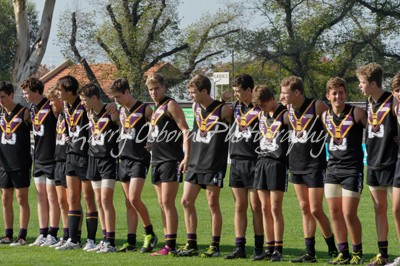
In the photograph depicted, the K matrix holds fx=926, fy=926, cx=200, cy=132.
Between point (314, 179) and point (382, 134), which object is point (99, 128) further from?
point (382, 134)

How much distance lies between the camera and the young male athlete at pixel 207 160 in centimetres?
1155

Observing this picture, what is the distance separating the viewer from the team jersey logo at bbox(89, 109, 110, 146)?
40.3 feet

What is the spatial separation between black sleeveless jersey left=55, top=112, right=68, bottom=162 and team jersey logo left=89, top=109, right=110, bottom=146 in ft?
1.85

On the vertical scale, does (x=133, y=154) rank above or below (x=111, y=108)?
below

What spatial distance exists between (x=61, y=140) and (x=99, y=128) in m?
0.77

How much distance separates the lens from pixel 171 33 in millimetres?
53438

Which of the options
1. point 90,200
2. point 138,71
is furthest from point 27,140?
point 138,71

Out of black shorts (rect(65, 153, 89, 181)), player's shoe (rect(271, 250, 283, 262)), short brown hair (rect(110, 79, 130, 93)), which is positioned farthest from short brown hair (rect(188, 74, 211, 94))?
player's shoe (rect(271, 250, 283, 262))

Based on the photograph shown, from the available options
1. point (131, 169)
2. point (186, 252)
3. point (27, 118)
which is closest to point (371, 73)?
point (186, 252)

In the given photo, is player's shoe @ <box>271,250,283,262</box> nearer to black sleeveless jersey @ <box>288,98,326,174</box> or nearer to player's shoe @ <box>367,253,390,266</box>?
black sleeveless jersey @ <box>288,98,326,174</box>

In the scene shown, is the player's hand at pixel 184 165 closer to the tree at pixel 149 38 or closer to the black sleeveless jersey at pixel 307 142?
the black sleeveless jersey at pixel 307 142

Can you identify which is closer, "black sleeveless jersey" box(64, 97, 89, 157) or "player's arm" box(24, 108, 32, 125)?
"black sleeveless jersey" box(64, 97, 89, 157)

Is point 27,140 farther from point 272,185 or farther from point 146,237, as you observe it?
point 272,185

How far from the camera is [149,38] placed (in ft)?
170
